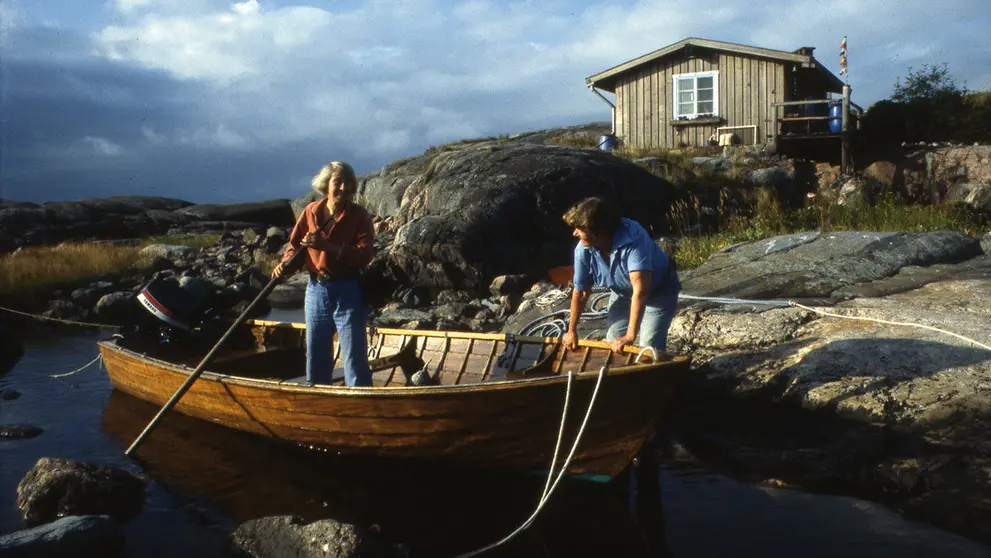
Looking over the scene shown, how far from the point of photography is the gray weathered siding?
72.0 ft

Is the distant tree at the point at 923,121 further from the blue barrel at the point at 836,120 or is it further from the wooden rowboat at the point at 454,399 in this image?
the wooden rowboat at the point at 454,399

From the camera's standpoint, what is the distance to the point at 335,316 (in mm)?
6172

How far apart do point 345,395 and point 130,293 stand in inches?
461

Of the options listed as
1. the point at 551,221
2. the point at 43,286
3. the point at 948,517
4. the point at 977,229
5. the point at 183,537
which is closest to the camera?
the point at 948,517

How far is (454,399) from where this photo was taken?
560cm

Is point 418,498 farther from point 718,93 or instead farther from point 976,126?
point 976,126

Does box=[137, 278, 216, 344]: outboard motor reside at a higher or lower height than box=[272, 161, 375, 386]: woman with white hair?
lower

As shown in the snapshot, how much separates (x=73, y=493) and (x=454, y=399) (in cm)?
282

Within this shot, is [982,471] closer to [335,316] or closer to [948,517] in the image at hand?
[948,517]

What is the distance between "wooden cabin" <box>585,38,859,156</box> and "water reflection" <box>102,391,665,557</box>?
16989 millimetres

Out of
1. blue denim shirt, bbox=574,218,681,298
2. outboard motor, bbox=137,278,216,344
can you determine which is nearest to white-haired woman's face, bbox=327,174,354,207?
blue denim shirt, bbox=574,218,681,298

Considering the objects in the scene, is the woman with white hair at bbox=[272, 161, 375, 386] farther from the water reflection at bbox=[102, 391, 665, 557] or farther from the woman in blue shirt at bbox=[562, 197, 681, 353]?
the woman in blue shirt at bbox=[562, 197, 681, 353]

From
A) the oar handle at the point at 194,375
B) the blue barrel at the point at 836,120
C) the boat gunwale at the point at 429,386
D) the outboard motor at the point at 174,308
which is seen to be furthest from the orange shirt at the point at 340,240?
the blue barrel at the point at 836,120

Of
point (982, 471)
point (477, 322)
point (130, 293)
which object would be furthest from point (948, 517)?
point (130, 293)
